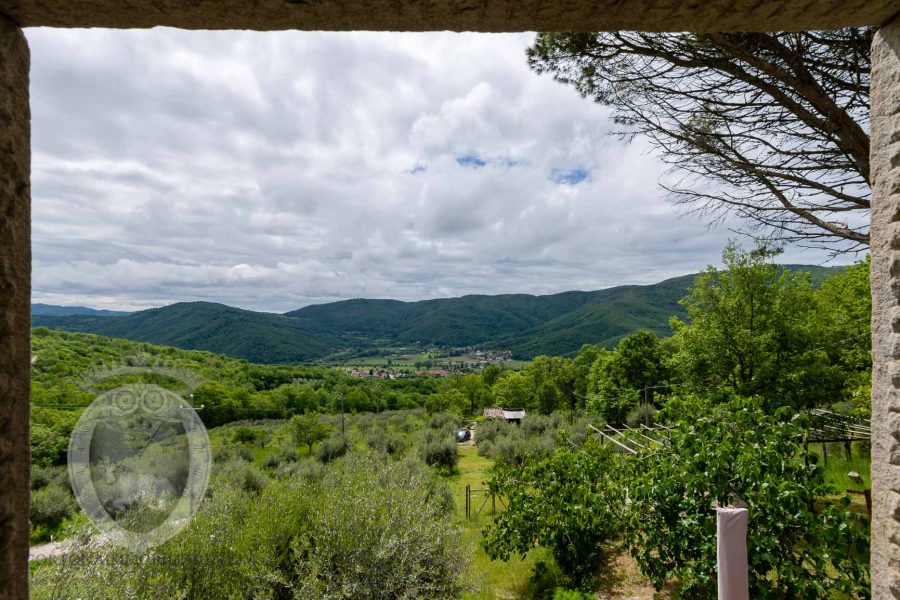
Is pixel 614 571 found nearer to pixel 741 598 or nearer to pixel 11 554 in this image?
pixel 741 598

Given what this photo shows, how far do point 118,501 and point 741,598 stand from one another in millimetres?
7556

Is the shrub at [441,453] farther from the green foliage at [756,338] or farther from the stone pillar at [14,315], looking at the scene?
the stone pillar at [14,315]

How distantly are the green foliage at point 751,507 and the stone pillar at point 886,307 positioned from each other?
2.10m

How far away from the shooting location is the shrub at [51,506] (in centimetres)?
1079

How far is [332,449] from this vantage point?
1664cm

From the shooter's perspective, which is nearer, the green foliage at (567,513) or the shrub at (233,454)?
the green foliage at (567,513)

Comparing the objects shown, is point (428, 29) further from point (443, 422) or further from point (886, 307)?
point (443, 422)

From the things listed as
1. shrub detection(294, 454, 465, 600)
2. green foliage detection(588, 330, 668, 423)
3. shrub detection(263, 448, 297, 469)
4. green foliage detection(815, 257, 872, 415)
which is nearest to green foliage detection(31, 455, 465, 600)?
shrub detection(294, 454, 465, 600)

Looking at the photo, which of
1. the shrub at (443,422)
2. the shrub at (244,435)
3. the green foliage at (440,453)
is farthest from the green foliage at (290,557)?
the shrub at (443,422)

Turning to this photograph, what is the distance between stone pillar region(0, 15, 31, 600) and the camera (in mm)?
1507

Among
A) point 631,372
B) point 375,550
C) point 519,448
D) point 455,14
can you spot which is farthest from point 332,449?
Result: point 631,372

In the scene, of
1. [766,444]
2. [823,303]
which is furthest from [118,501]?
[823,303]

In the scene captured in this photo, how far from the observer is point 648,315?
134 metres

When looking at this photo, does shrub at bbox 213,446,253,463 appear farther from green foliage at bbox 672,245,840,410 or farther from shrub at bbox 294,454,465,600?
green foliage at bbox 672,245,840,410
